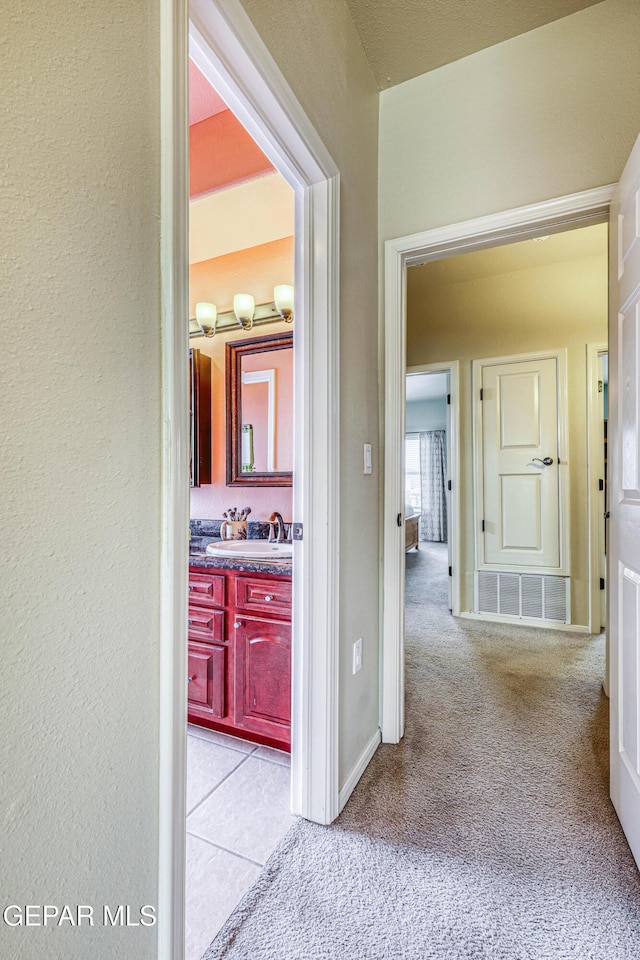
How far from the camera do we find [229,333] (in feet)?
8.35

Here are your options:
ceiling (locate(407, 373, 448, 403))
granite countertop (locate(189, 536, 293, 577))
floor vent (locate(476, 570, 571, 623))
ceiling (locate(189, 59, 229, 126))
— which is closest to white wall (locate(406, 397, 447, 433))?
ceiling (locate(407, 373, 448, 403))

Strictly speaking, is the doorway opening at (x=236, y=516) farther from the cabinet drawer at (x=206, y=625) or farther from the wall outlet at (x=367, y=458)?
the wall outlet at (x=367, y=458)

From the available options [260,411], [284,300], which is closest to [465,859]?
[260,411]

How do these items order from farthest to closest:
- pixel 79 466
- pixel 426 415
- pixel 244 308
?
pixel 426 415, pixel 244 308, pixel 79 466

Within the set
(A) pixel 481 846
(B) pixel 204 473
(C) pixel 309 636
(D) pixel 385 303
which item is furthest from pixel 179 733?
(B) pixel 204 473

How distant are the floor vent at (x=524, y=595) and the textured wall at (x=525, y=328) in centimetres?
8

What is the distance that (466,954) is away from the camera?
42.0 inches

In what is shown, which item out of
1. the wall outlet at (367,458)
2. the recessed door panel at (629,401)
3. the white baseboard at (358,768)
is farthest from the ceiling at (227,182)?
the white baseboard at (358,768)

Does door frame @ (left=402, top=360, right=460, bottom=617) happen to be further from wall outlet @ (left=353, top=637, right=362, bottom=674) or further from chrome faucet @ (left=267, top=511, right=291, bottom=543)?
wall outlet @ (left=353, top=637, right=362, bottom=674)

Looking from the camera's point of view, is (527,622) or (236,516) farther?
(527,622)

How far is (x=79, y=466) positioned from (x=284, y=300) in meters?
1.90

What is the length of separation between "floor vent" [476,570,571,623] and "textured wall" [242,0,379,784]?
81.3 inches

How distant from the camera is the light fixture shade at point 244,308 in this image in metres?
2.44

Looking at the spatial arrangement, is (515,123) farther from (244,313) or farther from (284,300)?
(244,313)
